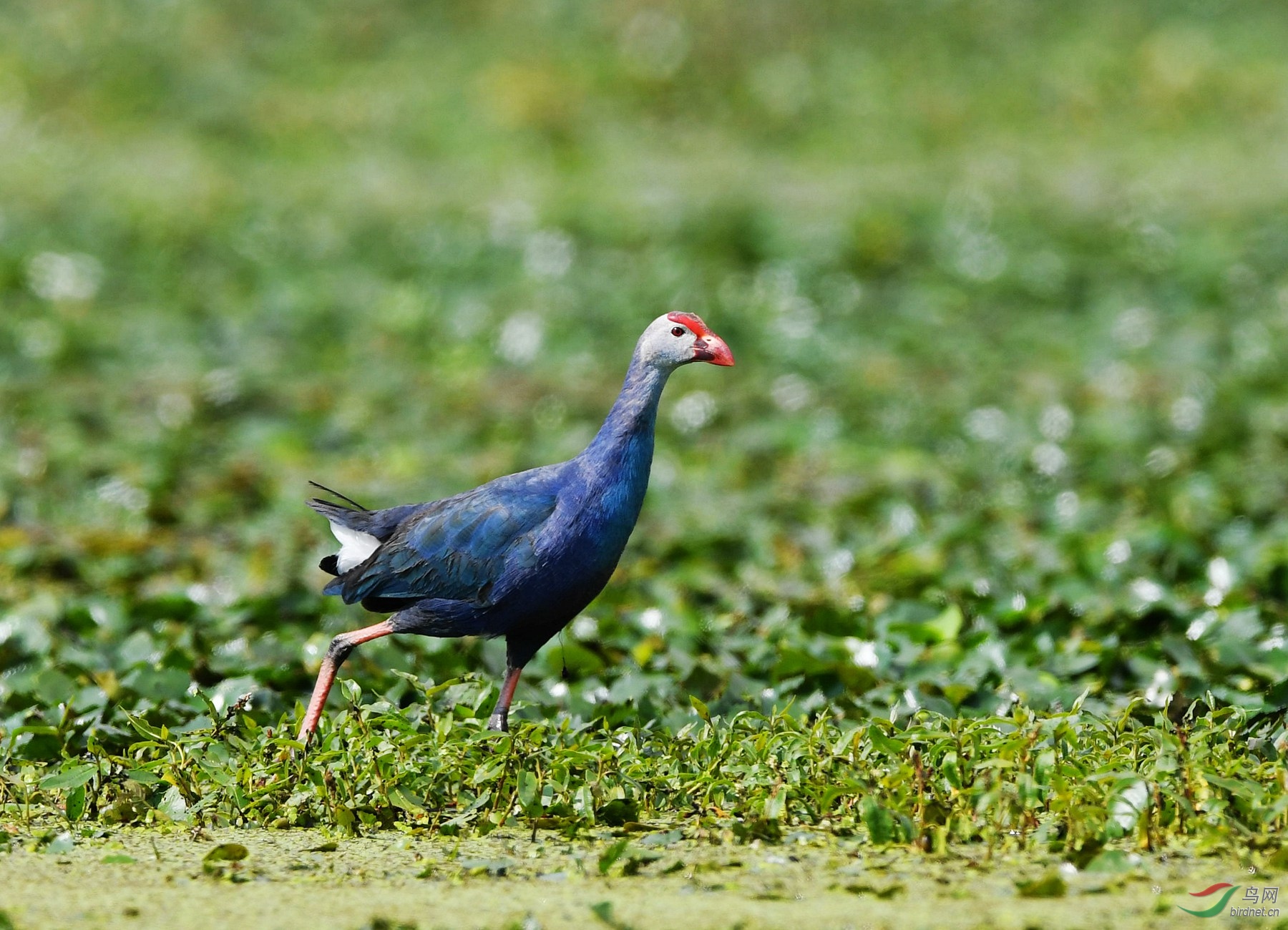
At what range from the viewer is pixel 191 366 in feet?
28.9

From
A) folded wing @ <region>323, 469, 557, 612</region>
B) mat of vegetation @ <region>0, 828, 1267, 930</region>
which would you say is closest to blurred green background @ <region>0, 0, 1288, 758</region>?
folded wing @ <region>323, 469, 557, 612</region>

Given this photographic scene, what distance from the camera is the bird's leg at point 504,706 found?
3846mm

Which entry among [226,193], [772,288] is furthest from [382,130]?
[772,288]

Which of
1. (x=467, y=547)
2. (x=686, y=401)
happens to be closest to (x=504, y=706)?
(x=467, y=547)

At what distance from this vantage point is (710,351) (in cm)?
387

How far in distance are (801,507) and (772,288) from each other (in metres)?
3.81

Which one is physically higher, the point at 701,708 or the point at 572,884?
the point at 701,708

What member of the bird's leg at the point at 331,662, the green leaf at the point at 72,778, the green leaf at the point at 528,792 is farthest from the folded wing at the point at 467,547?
the green leaf at the point at 72,778

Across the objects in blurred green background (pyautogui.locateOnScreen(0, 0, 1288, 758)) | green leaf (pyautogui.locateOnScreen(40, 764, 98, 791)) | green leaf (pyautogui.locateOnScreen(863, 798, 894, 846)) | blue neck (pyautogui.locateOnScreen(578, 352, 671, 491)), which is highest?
blurred green background (pyautogui.locateOnScreen(0, 0, 1288, 758))

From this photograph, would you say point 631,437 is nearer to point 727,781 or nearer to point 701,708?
point 701,708

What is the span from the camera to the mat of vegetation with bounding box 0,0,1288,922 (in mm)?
3641
